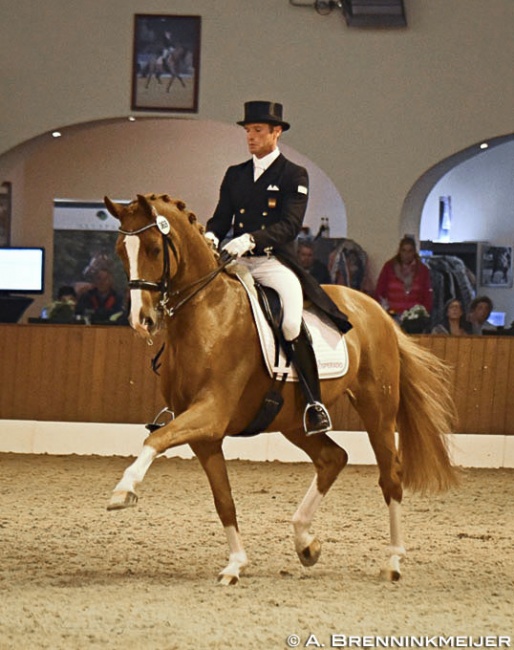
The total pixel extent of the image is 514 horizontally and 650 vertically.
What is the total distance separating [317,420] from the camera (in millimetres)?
5379

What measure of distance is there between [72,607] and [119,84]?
9.86 meters

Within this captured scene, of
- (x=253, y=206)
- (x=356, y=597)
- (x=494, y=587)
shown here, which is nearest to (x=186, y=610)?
(x=356, y=597)

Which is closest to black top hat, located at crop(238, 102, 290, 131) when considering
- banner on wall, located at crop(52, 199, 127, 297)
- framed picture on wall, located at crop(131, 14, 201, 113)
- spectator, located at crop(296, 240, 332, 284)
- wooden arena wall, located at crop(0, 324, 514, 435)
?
wooden arena wall, located at crop(0, 324, 514, 435)

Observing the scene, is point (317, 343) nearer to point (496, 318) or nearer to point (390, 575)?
point (390, 575)

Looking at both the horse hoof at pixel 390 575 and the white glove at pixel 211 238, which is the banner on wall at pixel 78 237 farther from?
the horse hoof at pixel 390 575

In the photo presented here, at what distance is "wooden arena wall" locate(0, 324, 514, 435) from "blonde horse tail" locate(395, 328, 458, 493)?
386 cm

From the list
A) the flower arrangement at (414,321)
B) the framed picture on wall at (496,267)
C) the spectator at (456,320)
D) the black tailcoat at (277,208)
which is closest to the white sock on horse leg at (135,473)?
the black tailcoat at (277,208)

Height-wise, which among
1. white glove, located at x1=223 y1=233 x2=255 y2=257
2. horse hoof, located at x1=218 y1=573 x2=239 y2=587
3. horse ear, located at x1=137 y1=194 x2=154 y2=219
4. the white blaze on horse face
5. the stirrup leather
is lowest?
horse hoof, located at x1=218 y1=573 x2=239 y2=587

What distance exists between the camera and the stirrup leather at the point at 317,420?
A: 17.6ft

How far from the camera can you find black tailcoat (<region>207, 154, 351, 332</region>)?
18.2 feet

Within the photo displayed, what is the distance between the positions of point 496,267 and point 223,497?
12232mm

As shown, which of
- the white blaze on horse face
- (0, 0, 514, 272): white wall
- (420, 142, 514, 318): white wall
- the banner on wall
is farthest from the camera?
(420, 142, 514, 318): white wall

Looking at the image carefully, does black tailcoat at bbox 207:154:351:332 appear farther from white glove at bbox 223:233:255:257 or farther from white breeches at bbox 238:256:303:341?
white glove at bbox 223:233:255:257

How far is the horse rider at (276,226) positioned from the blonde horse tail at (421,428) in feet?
1.94
